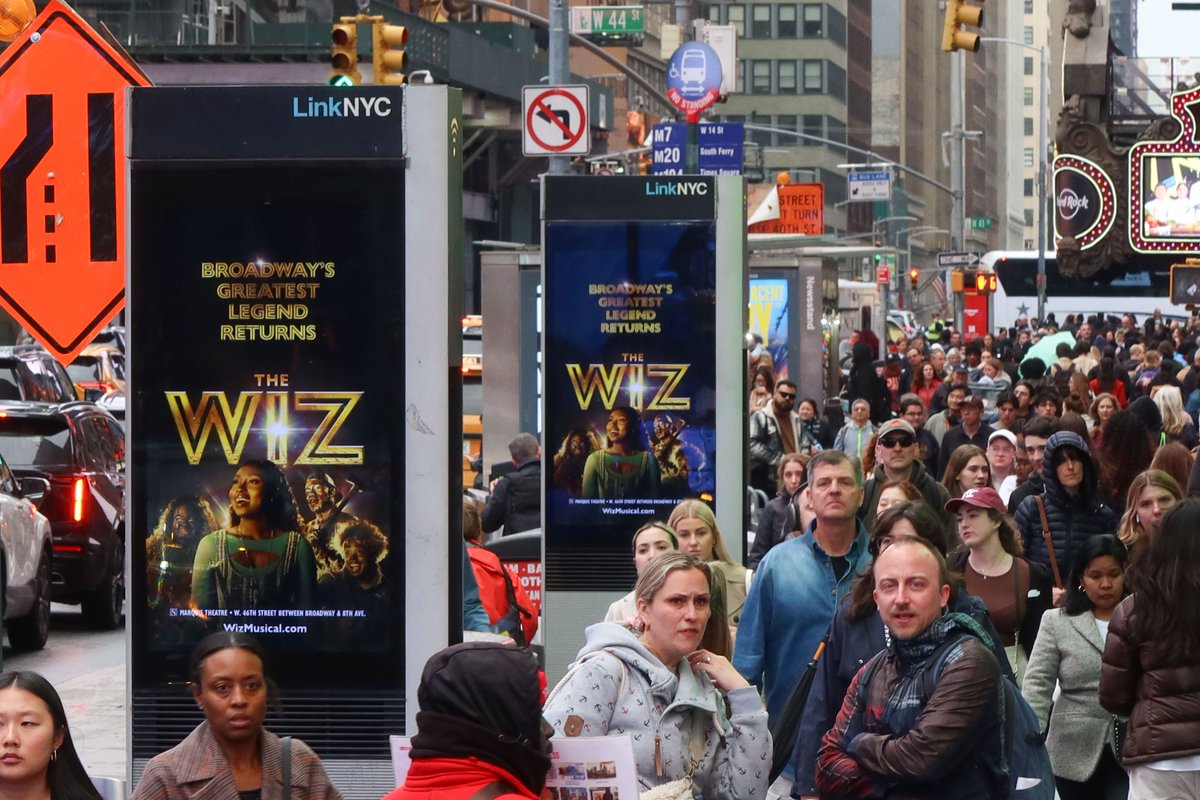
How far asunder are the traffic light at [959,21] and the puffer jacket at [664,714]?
1882 centimetres

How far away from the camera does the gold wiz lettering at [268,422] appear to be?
23.9 feet

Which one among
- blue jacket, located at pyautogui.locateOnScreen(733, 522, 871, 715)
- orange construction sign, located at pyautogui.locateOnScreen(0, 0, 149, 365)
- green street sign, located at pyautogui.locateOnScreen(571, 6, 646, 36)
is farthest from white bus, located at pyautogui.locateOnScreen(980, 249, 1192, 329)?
orange construction sign, located at pyautogui.locateOnScreen(0, 0, 149, 365)

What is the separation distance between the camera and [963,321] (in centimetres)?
6462

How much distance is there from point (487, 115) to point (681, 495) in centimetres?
4776

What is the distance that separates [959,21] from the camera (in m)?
24.7

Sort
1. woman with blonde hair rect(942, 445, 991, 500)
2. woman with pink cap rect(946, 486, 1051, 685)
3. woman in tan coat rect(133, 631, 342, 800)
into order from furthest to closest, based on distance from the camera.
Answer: woman with blonde hair rect(942, 445, 991, 500) < woman with pink cap rect(946, 486, 1051, 685) < woman in tan coat rect(133, 631, 342, 800)

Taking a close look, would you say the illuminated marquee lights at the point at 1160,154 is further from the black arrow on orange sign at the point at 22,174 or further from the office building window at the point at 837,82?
the office building window at the point at 837,82

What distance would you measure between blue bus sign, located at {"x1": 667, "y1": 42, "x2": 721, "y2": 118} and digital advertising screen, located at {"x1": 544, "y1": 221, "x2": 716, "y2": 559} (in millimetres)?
16715

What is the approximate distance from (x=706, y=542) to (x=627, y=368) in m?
3.00

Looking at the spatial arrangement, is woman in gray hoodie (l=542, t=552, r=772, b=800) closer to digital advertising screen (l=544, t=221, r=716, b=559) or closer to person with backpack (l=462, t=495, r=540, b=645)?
person with backpack (l=462, t=495, r=540, b=645)

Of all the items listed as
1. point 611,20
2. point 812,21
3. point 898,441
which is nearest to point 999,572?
point 898,441

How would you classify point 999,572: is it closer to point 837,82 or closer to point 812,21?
point 812,21

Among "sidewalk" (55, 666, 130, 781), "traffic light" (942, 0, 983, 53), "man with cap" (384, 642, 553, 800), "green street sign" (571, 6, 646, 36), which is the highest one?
"green street sign" (571, 6, 646, 36)

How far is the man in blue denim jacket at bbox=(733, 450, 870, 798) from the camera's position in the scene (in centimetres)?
804
